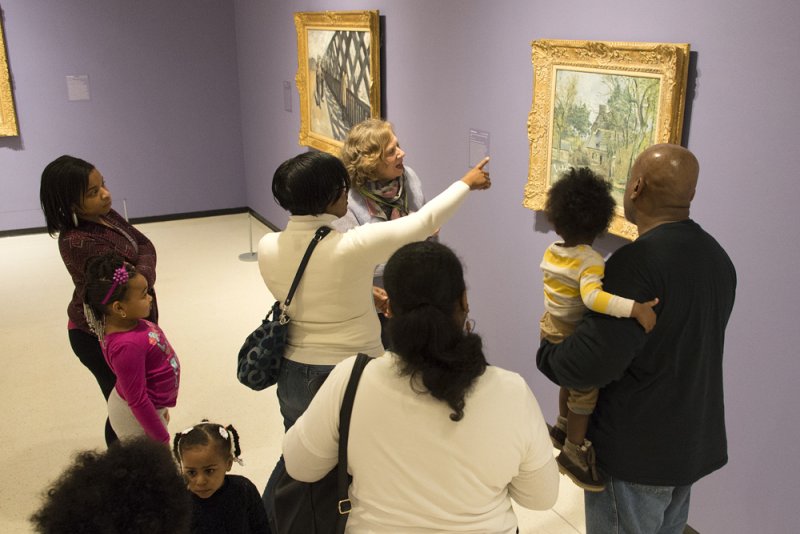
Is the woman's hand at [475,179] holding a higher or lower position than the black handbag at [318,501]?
higher

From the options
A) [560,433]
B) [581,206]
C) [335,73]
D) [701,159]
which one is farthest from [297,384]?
[335,73]

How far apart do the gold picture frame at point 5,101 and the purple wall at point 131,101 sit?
0.27 ft

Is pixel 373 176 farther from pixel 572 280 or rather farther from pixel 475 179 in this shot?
pixel 572 280

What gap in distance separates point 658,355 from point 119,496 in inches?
49.5

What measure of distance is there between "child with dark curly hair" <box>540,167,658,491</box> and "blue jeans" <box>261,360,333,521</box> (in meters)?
0.73

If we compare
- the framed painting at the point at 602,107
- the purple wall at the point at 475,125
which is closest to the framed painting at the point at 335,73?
the purple wall at the point at 475,125

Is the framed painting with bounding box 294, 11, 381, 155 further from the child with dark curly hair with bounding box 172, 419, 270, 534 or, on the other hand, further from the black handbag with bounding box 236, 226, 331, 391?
the child with dark curly hair with bounding box 172, 419, 270, 534

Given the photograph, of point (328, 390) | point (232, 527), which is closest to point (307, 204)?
point (328, 390)

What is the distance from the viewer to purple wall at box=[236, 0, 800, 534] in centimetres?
248

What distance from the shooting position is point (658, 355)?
5.87 feet

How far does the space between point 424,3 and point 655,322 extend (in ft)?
10.4

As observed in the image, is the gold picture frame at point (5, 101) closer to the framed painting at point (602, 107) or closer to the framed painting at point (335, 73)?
the framed painting at point (335, 73)

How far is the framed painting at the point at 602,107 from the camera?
279 cm

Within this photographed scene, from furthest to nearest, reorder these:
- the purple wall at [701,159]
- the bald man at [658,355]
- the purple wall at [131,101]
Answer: the purple wall at [131,101] < the purple wall at [701,159] < the bald man at [658,355]
